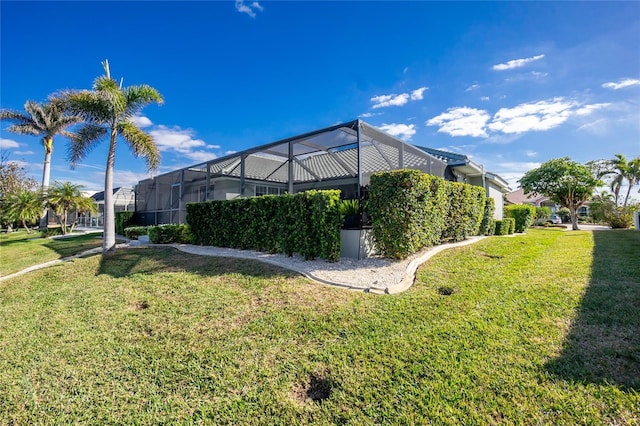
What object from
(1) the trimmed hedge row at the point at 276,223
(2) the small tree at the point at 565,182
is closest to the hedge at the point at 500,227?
(1) the trimmed hedge row at the point at 276,223

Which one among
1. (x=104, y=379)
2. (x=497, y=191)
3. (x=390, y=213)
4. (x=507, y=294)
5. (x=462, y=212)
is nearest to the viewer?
(x=104, y=379)

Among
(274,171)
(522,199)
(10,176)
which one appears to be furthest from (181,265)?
(522,199)

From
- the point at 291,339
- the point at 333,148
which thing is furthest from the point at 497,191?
the point at 291,339

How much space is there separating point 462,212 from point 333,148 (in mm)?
5115

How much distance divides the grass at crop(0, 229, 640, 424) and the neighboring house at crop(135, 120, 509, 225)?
6352mm

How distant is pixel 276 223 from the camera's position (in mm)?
7695

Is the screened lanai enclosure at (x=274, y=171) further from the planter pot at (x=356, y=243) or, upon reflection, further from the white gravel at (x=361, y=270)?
the white gravel at (x=361, y=270)

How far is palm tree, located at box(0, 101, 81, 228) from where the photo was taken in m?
19.5

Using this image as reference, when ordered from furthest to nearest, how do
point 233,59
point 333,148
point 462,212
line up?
1. point 233,59
2. point 333,148
3. point 462,212

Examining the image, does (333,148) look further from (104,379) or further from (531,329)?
(104,379)

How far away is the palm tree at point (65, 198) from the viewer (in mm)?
16094

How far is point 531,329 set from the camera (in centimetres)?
315

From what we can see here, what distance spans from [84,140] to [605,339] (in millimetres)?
14355

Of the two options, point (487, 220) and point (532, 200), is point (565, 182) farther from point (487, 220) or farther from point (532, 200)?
point (532, 200)
